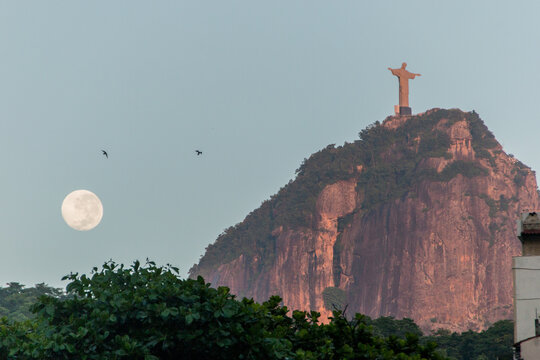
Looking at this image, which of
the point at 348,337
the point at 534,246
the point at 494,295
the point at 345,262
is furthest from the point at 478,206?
the point at 348,337

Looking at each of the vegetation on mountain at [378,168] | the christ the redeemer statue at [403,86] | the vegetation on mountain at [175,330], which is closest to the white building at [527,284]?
the vegetation on mountain at [175,330]

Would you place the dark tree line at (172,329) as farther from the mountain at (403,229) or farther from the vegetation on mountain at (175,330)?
the mountain at (403,229)

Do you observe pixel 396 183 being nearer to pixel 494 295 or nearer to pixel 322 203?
pixel 322 203

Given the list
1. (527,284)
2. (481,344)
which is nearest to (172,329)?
(527,284)

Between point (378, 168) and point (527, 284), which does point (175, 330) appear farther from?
point (378, 168)

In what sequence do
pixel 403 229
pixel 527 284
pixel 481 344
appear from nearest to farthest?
1. pixel 527 284
2. pixel 481 344
3. pixel 403 229
